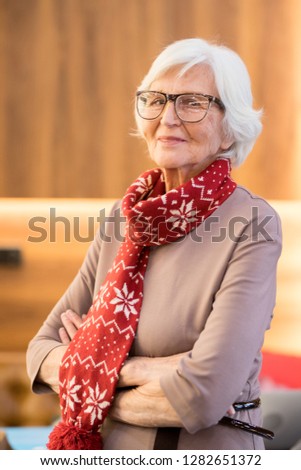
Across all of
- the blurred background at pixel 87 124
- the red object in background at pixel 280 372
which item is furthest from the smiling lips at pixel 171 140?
the blurred background at pixel 87 124

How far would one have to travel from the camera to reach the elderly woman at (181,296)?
1.34 metres

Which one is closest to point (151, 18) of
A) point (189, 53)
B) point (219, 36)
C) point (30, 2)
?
point (219, 36)

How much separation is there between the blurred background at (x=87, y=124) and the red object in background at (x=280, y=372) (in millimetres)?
349

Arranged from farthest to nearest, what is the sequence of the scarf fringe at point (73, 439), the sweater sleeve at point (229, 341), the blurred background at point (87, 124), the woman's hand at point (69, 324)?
the blurred background at point (87, 124)
the woman's hand at point (69, 324)
the scarf fringe at point (73, 439)
the sweater sleeve at point (229, 341)

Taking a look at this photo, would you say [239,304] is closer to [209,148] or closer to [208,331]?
[208,331]

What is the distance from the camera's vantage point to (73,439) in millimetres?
1449

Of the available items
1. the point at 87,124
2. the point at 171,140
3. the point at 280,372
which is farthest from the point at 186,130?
the point at 87,124

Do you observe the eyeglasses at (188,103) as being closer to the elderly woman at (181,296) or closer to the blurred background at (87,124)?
the elderly woman at (181,296)

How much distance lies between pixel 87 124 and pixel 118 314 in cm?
203

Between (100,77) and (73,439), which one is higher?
(100,77)

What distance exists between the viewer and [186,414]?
1314 millimetres

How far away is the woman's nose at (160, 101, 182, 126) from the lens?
1506mm

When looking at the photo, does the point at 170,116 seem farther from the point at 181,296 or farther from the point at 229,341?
the point at 229,341

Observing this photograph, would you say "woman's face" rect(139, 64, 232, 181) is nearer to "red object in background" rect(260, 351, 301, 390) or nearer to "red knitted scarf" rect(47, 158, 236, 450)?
"red knitted scarf" rect(47, 158, 236, 450)
